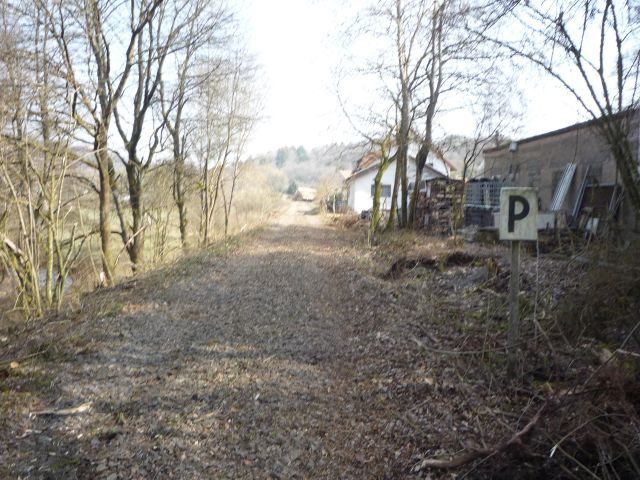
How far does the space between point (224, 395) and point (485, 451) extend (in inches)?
102

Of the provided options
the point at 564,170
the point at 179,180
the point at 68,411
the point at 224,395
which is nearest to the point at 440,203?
the point at 564,170

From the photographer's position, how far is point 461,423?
13.9ft

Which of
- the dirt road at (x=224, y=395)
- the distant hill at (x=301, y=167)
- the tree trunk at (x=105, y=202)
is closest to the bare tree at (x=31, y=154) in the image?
the tree trunk at (x=105, y=202)

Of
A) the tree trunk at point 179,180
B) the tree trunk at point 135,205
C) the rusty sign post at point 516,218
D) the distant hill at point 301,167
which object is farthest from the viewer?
the distant hill at point 301,167

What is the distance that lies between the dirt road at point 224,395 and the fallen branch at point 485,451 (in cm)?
21

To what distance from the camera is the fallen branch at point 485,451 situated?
3270mm

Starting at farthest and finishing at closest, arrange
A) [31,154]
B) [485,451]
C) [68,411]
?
[31,154]
[68,411]
[485,451]

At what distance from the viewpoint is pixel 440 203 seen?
22.6 metres

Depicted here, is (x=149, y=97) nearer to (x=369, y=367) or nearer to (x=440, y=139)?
(x=440, y=139)

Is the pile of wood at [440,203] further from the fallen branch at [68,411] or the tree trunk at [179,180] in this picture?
the fallen branch at [68,411]

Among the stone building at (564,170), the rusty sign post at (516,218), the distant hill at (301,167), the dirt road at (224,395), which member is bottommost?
the dirt road at (224,395)

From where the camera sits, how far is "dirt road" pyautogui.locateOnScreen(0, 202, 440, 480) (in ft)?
12.6

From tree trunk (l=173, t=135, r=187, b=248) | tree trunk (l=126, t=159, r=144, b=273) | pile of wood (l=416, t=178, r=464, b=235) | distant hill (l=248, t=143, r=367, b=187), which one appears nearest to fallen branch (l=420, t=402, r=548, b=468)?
tree trunk (l=126, t=159, r=144, b=273)

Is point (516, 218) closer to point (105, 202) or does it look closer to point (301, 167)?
point (105, 202)
